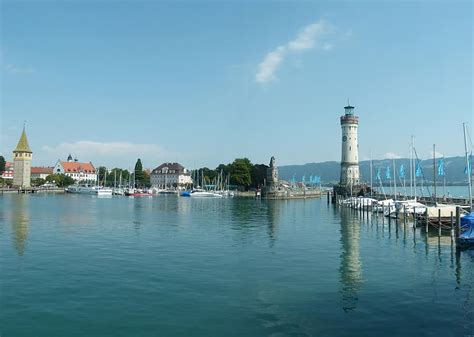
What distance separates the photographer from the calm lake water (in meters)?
16.2

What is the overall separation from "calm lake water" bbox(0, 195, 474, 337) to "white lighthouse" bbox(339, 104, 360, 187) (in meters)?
71.5

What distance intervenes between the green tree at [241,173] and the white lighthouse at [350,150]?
228 ft

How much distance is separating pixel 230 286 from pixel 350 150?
93848 millimetres

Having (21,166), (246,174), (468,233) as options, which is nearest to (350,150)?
(246,174)

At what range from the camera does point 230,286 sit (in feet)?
71.2

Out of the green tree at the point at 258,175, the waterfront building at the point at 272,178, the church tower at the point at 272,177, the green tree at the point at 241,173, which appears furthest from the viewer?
the green tree at the point at 258,175

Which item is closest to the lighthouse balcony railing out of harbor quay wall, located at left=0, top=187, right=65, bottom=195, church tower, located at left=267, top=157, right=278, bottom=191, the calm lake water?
church tower, located at left=267, top=157, right=278, bottom=191

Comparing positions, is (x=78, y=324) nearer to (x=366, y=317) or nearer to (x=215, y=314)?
(x=215, y=314)

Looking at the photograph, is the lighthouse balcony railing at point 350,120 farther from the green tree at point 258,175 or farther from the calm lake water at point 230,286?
the calm lake water at point 230,286

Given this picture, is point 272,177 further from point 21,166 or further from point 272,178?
point 21,166

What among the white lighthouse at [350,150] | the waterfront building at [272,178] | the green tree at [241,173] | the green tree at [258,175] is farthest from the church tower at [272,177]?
the green tree at [241,173]

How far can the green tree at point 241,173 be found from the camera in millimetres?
176625

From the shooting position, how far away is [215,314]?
681 inches

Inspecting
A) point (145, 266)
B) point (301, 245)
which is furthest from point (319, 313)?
point (301, 245)
